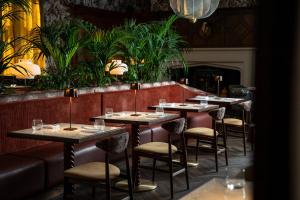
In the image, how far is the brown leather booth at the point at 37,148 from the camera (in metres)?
3.50

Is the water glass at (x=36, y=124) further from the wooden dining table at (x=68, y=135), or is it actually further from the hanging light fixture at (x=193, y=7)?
the hanging light fixture at (x=193, y=7)

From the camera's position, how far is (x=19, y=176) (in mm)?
3486

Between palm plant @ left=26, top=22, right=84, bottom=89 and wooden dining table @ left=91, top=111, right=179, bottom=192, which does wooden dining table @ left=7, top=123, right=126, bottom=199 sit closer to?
wooden dining table @ left=91, top=111, right=179, bottom=192

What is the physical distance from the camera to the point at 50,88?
482 centimetres

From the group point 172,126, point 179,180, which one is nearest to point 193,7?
point 172,126

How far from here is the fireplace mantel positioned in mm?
9758

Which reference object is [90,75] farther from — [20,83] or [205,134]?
[20,83]

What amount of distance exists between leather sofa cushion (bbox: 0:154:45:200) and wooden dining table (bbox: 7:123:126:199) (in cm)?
30

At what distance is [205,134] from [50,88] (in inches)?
70.7

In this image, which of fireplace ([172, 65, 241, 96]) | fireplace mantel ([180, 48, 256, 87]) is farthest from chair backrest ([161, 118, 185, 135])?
fireplace ([172, 65, 241, 96])

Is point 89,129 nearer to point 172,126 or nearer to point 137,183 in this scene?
point 172,126

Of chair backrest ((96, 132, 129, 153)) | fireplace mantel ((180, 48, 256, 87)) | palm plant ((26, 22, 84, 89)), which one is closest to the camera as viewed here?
chair backrest ((96, 132, 129, 153))

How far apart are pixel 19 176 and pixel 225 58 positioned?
7.25 meters

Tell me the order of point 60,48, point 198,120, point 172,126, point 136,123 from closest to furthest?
point 172,126 → point 136,123 → point 60,48 → point 198,120
